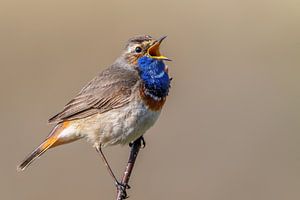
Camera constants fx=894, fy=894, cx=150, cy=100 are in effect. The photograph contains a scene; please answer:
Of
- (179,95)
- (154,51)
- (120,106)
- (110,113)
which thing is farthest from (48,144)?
(179,95)

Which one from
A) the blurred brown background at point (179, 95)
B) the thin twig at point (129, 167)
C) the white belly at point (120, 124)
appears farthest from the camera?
the blurred brown background at point (179, 95)

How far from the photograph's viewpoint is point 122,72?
8.17 meters

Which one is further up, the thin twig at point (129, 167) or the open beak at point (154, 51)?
the open beak at point (154, 51)

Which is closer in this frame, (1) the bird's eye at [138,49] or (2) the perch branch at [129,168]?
(2) the perch branch at [129,168]

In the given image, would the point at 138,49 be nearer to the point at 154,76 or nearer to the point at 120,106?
the point at 154,76

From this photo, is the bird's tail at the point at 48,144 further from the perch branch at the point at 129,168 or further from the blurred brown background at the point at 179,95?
the blurred brown background at the point at 179,95

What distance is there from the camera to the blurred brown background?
11453 millimetres

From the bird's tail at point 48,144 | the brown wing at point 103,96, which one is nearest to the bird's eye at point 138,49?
the brown wing at point 103,96

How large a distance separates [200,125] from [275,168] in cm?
222

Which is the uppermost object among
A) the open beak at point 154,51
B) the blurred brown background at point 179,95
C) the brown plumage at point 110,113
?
the open beak at point 154,51

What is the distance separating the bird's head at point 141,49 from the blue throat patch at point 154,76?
0.15 feet

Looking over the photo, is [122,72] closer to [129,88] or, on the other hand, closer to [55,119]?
[129,88]

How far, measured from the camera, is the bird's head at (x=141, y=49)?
7977 mm

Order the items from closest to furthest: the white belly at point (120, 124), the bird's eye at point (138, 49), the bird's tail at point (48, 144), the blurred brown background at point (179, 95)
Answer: the white belly at point (120, 124) → the bird's tail at point (48, 144) → the bird's eye at point (138, 49) → the blurred brown background at point (179, 95)
